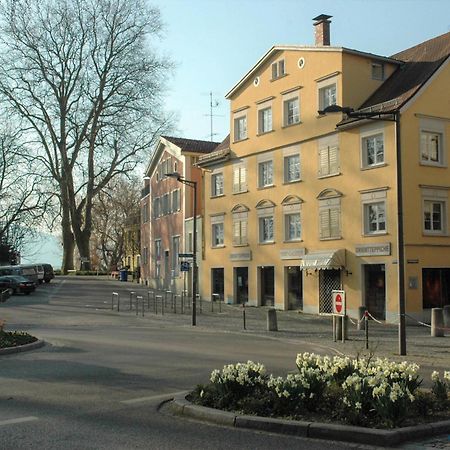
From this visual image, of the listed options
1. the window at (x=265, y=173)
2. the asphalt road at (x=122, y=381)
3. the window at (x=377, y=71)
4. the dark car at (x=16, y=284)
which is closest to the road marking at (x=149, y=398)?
the asphalt road at (x=122, y=381)

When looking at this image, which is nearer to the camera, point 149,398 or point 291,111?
point 149,398

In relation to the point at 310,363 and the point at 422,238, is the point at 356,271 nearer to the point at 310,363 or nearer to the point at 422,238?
the point at 422,238

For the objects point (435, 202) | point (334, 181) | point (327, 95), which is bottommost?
point (435, 202)

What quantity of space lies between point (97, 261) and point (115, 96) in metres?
50.4

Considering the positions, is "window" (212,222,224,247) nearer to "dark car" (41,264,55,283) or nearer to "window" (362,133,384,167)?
"window" (362,133,384,167)

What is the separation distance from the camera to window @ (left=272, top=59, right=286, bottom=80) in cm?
3644

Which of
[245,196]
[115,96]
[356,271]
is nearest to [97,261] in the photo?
[115,96]

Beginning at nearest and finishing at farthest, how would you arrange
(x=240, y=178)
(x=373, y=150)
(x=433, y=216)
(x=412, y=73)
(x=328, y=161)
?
(x=433, y=216)
(x=373, y=150)
(x=412, y=73)
(x=328, y=161)
(x=240, y=178)

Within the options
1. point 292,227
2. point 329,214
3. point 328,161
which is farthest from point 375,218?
point 292,227

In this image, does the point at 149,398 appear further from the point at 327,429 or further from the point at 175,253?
the point at 175,253

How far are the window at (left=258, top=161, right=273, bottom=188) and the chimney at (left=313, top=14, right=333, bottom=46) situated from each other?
23.8 feet

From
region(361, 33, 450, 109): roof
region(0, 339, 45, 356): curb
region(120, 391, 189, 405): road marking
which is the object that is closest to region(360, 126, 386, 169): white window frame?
region(361, 33, 450, 109): roof

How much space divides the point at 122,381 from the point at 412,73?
80.5ft

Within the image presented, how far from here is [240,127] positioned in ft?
132
